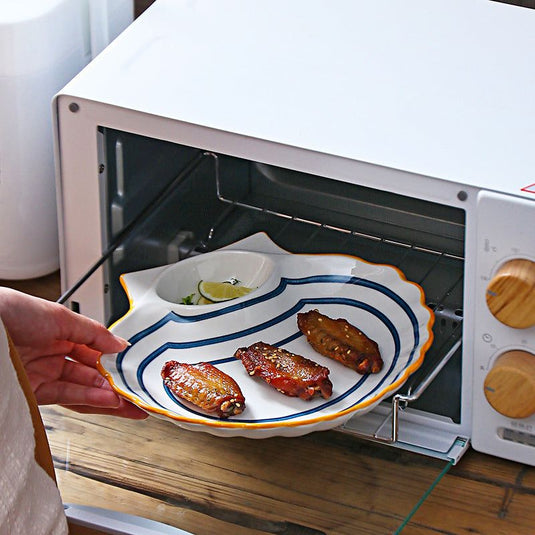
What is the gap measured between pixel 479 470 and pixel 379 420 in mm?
115

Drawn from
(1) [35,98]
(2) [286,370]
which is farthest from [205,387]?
(1) [35,98]

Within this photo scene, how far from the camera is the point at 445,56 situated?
1.10m

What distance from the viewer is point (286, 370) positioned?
0.98 m

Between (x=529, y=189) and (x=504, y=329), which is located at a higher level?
(x=529, y=189)

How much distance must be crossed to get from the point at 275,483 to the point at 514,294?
262 millimetres

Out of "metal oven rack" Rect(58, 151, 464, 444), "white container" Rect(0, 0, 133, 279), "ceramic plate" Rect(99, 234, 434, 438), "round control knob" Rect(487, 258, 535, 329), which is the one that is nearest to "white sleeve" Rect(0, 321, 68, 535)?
"ceramic plate" Rect(99, 234, 434, 438)

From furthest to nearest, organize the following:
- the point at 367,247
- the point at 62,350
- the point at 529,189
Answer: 1. the point at 367,247
2. the point at 62,350
3. the point at 529,189

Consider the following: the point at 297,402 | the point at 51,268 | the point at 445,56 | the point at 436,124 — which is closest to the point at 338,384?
the point at 297,402

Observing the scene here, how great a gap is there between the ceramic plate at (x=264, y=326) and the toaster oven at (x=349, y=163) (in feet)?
0.13

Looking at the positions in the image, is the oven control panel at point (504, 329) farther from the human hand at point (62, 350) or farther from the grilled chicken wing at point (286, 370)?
the human hand at point (62, 350)

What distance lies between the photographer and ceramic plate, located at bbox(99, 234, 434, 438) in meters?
0.95

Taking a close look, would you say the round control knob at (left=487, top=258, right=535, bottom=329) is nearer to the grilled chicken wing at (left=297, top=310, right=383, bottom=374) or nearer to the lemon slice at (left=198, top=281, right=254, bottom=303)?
the grilled chicken wing at (left=297, top=310, right=383, bottom=374)

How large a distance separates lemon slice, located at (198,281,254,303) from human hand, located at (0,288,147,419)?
0.42ft

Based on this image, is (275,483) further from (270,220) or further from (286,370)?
(270,220)
